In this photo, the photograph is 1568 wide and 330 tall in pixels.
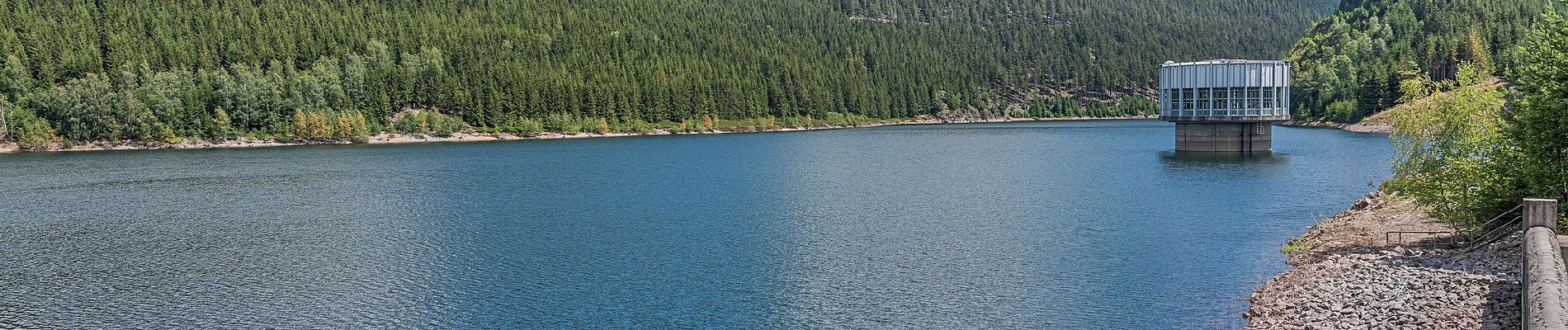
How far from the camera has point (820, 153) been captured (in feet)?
484

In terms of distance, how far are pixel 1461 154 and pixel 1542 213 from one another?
11.3m

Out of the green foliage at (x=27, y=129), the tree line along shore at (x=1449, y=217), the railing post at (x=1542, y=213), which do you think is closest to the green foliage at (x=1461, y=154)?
the tree line along shore at (x=1449, y=217)

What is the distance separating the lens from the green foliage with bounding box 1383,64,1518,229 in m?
42.7

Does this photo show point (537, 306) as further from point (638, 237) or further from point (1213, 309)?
point (1213, 309)

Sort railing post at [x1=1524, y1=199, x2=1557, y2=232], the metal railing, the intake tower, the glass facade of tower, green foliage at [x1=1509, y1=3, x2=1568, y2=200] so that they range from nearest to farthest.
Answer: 1. railing post at [x1=1524, y1=199, x2=1557, y2=232]
2. green foliage at [x1=1509, y1=3, x2=1568, y2=200]
3. the metal railing
4. the glass facade of tower
5. the intake tower

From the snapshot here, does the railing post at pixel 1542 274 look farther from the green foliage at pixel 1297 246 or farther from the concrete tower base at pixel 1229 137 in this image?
the concrete tower base at pixel 1229 137

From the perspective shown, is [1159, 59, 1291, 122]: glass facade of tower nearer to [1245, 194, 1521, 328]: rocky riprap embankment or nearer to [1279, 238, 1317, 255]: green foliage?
[1279, 238, 1317, 255]: green foliage

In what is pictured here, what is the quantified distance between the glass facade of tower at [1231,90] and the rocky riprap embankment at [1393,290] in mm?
79395

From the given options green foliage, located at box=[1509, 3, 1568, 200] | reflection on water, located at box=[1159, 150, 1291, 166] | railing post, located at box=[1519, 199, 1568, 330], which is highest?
green foliage, located at box=[1509, 3, 1568, 200]

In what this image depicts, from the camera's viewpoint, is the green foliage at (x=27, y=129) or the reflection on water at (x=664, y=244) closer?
the reflection on water at (x=664, y=244)

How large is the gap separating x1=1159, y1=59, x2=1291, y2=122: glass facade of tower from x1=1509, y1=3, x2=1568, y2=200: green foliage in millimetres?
82451

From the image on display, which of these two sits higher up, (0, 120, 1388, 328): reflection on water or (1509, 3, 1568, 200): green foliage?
(1509, 3, 1568, 200): green foliage

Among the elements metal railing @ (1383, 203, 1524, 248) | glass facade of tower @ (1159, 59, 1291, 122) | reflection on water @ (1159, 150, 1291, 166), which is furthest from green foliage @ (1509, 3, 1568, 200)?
glass facade of tower @ (1159, 59, 1291, 122)

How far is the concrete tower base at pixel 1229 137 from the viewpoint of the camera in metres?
126
